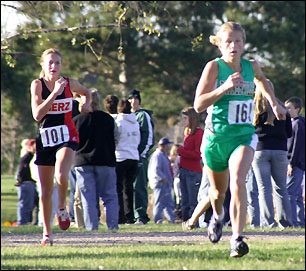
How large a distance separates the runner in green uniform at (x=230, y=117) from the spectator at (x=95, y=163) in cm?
413

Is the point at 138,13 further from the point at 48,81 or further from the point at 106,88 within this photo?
the point at 106,88

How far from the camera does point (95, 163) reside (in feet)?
34.9

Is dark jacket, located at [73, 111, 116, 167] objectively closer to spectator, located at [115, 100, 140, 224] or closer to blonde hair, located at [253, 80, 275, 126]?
spectator, located at [115, 100, 140, 224]

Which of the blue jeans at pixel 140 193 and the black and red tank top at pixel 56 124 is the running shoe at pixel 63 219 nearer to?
the black and red tank top at pixel 56 124

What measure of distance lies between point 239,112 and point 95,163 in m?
4.57

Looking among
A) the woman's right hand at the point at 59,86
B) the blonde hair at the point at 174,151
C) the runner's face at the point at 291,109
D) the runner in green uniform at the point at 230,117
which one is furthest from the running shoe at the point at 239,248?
the blonde hair at the point at 174,151

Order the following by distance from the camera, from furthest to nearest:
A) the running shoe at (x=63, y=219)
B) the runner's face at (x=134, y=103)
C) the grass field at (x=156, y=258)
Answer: the runner's face at (x=134, y=103)
the running shoe at (x=63, y=219)
the grass field at (x=156, y=258)

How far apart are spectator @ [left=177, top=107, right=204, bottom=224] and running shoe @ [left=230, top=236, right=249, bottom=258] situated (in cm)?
597

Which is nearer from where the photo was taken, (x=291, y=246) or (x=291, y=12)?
(x=291, y=246)

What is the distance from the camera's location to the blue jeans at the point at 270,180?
35.8ft

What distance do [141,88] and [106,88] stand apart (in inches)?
51.7

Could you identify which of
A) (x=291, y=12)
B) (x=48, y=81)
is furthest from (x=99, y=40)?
(x=48, y=81)

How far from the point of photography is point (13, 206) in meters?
33.3

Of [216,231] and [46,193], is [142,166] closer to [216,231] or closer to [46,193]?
[46,193]
